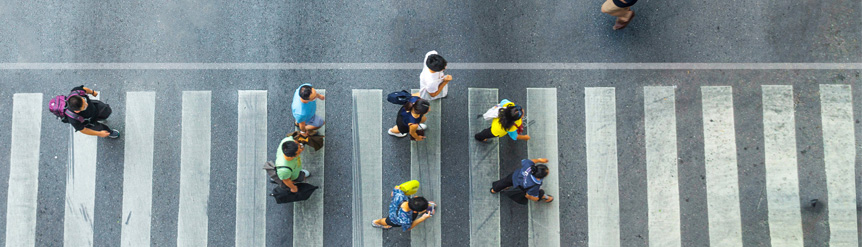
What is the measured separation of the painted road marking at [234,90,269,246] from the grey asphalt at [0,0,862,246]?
0.14 metres

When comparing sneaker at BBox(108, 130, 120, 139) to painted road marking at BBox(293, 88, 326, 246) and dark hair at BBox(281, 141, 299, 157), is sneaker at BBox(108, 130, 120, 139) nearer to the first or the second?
painted road marking at BBox(293, 88, 326, 246)

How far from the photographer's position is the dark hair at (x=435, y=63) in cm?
580

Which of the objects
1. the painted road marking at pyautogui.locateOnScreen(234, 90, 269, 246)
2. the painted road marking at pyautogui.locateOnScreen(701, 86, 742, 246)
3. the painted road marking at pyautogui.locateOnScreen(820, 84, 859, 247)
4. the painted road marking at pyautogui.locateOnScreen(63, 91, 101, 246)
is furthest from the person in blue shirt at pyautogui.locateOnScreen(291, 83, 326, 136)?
the painted road marking at pyautogui.locateOnScreen(820, 84, 859, 247)

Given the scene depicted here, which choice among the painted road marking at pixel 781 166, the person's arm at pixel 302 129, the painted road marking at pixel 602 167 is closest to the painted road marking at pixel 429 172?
the person's arm at pixel 302 129

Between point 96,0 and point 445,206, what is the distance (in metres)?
6.68

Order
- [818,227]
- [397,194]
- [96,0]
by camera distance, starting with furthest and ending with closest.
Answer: [96,0]
[818,227]
[397,194]

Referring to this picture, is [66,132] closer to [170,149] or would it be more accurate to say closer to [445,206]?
[170,149]

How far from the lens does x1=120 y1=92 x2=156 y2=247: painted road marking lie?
6.95 metres

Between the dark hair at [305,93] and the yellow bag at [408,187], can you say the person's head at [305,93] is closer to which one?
the dark hair at [305,93]

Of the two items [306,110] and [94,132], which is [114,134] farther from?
[306,110]

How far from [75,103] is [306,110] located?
307cm

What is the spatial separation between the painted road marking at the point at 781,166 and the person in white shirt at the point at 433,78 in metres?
5.17

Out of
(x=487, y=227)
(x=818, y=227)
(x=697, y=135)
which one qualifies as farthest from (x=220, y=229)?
(x=818, y=227)

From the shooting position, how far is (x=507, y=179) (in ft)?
21.1
